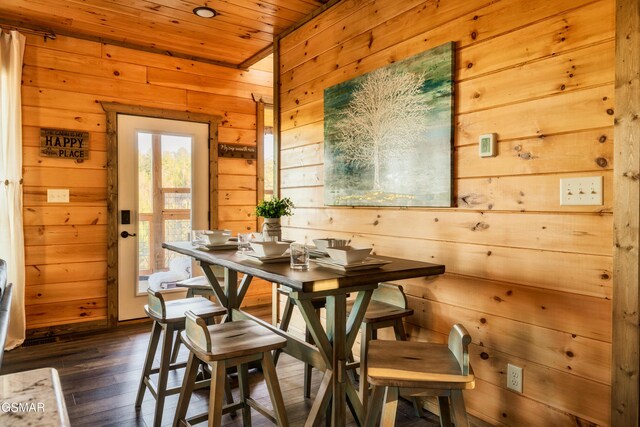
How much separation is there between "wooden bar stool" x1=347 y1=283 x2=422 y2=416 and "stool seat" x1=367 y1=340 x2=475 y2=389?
0.42 meters

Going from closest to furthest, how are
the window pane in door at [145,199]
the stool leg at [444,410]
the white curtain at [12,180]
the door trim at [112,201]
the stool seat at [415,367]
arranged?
1. the stool seat at [415,367]
2. the stool leg at [444,410]
3. the white curtain at [12,180]
4. the door trim at [112,201]
5. the window pane in door at [145,199]

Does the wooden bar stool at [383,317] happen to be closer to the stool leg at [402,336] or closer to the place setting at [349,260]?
the stool leg at [402,336]

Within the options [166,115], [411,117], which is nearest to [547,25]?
[411,117]

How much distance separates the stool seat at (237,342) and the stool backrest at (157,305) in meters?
0.33

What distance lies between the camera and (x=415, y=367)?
1.50 m

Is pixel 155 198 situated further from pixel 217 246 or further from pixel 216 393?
pixel 216 393

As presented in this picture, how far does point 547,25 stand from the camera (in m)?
1.89

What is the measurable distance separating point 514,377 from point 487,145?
108cm

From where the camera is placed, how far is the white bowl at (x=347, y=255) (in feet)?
5.96

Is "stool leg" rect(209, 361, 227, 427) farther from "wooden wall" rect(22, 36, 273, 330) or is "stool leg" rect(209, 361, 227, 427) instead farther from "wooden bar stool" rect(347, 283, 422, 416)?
"wooden wall" rect(22, 36, 273, 330)

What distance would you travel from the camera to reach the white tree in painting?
8.11 ft

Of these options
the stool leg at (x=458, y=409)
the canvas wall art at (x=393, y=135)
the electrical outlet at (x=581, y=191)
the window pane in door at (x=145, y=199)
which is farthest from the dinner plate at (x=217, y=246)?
the window pane in door at (x=145, y=199)

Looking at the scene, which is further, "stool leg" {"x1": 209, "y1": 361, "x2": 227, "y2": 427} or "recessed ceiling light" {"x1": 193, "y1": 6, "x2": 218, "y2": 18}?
"recessed ceiling light" {"x1": 193, "y1": 6, "x2": 218, "y2": 18}

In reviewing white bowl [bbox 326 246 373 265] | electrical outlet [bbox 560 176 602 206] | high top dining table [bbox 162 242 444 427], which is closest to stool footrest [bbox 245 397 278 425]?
high top dining table [bbox 162 242 444 427]
